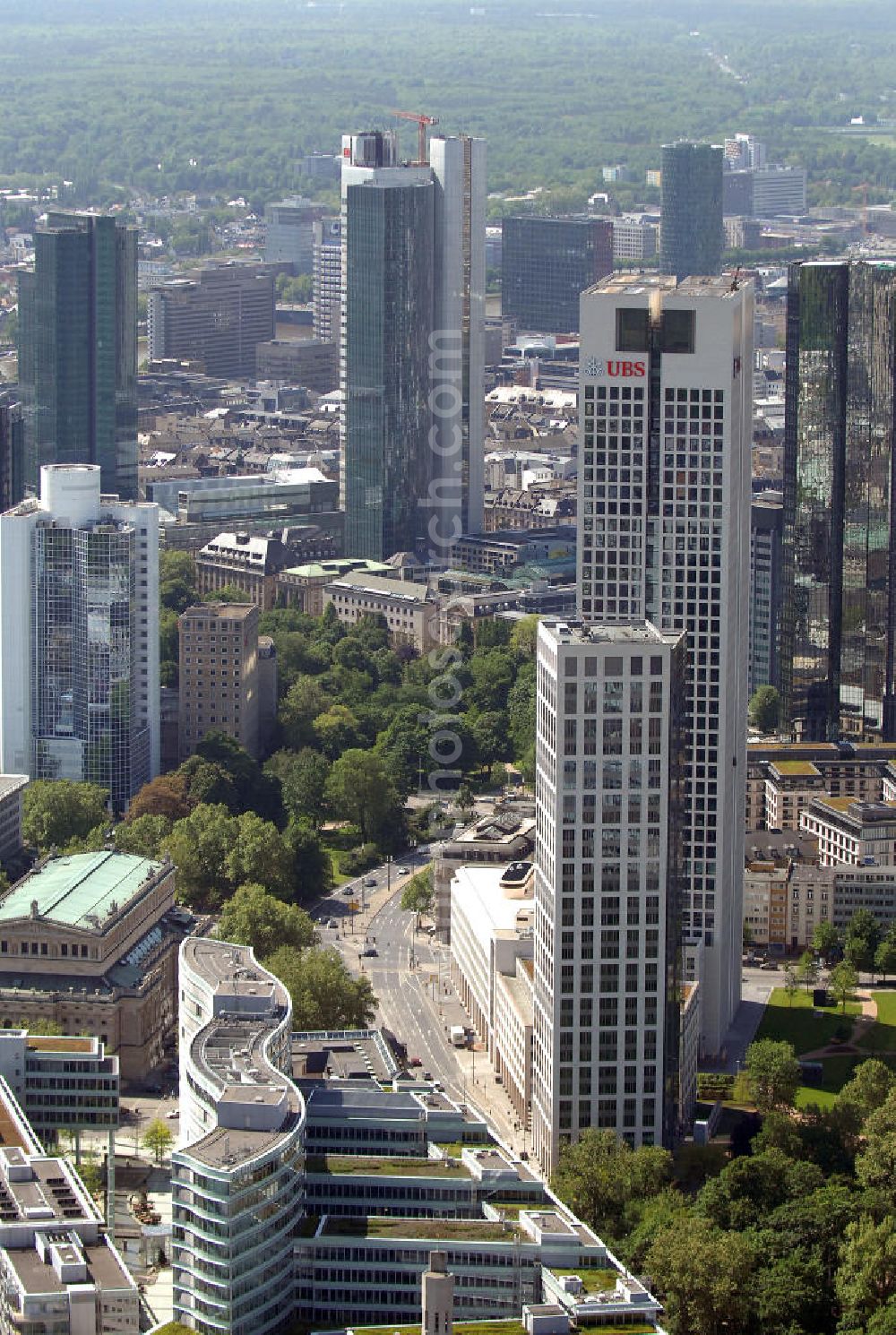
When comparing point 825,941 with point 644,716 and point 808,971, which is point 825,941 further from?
point 644,716

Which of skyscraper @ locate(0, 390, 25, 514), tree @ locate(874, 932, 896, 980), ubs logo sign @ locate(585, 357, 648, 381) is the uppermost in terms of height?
ubs logo sign @ locate(585, 357, 648, 381)

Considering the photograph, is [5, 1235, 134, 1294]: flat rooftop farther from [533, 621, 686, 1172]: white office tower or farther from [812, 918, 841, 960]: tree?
[812, 918, 841, 960]: tree

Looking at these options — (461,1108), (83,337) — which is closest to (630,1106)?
(461,1108)

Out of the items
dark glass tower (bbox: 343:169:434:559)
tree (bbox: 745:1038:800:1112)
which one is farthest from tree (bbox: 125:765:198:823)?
dark glass tower (bbox: 343:169:434:559)

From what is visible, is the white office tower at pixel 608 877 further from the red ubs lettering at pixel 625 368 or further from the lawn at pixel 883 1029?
the lawn at pixel 883 1029

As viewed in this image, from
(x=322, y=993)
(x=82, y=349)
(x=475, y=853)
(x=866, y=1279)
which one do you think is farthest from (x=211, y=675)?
(x=866, y=1279)

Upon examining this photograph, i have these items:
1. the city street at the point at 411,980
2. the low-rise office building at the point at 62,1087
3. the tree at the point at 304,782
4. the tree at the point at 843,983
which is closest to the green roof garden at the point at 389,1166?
the low-rise office building at the point at 62,1087

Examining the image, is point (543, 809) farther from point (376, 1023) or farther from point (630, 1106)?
point (376, 1023)
